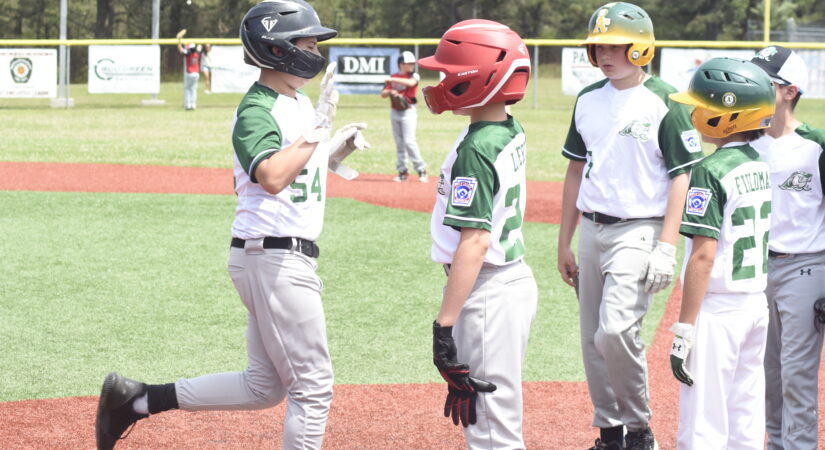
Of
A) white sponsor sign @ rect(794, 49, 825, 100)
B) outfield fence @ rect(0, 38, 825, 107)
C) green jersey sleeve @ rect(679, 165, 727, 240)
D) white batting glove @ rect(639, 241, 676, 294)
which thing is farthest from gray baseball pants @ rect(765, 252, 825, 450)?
white sponsor sign @ rect(794, 49, 825, 100)

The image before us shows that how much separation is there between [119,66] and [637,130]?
2389 cm

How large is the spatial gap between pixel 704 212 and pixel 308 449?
5.99 feet

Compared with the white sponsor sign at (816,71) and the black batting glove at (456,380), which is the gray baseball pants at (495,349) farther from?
the white sponsor sign at (816,71)

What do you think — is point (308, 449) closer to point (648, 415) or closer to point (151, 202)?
point (648, 415)

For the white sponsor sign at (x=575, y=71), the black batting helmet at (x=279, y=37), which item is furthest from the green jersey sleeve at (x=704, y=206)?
the white sponsor sign at (x=575, y=71)

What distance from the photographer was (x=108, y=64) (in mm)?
26891

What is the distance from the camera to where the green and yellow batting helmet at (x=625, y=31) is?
491 centimetres

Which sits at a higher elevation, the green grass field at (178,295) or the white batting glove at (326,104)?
the white batting glove at (326,104)

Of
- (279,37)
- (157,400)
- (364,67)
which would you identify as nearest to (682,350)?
(279,37)

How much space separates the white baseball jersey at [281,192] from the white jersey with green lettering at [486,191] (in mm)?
608

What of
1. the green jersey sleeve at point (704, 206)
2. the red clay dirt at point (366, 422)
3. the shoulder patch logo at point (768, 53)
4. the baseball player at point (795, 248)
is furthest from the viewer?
the red clay dirt at point (366, 422)

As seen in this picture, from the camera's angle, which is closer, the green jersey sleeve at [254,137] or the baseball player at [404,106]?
the green jersey sleeve at [254,137]

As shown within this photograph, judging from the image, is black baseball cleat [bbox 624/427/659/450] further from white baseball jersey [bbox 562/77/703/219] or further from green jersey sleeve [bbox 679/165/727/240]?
green jersey sleeve [bbox 679/165/727/240]

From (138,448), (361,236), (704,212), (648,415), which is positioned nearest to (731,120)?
(704,212)
